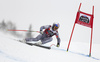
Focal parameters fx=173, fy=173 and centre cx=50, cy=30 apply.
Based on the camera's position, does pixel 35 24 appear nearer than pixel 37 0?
Yes

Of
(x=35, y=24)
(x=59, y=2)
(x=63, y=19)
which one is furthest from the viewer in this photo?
(x=59, y=2)

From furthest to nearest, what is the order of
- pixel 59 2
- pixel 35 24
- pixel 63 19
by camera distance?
pixel 59 2
pixel 63 19
pixel 35 24

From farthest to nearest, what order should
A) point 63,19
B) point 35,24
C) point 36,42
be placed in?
point 63,19 → point 35,24 → point 36,42

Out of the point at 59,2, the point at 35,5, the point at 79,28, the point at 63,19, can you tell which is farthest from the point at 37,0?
the point at 79,28

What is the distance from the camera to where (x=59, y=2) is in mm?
10258

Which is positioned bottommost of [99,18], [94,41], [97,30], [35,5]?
[94,41]

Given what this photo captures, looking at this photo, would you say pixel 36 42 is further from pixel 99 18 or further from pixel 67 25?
pixel 99 18

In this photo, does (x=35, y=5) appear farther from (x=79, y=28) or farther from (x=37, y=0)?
(x=79, y=28)

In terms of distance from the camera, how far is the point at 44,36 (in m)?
5.58

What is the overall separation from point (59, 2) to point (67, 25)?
195 centimetres

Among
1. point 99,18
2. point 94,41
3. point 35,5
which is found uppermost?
point 35,5

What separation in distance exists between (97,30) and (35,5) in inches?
149

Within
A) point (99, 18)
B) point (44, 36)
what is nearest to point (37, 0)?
point (99, 18)

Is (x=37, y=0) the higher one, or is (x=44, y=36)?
(x=37, y=0)
